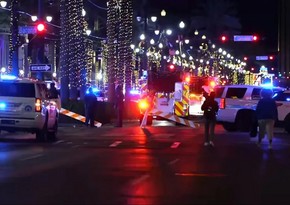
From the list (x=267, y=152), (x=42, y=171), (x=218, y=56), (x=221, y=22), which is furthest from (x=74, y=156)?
(x=221, y=22)

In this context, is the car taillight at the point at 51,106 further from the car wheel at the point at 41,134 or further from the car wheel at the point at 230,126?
the car wheel at the point at 230,126

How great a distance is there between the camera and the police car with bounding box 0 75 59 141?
2011 cm

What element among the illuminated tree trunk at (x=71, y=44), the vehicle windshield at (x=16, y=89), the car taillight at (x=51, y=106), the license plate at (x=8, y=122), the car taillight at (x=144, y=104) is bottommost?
the license plate at (x=8, y=122)

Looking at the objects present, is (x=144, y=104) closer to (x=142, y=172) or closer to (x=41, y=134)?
(x=41, y=134)

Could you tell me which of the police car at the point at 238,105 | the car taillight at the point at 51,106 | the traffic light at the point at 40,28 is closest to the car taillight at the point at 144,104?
the police car at the point at 238,105

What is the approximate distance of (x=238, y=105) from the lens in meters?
25.8

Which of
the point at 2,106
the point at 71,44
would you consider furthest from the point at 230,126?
the point at 2,106

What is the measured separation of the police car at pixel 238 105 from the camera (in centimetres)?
2559

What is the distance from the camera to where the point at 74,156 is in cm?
1566

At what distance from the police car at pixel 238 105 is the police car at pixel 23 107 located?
8.42m

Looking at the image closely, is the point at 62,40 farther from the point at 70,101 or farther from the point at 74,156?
Answer: the point at 74,156

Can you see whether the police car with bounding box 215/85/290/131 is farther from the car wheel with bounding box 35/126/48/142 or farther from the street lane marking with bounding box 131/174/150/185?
the street lane marking with bounding box 131/174/150/185

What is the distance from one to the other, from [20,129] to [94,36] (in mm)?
36413

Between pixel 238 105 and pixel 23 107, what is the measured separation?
31.4ft
